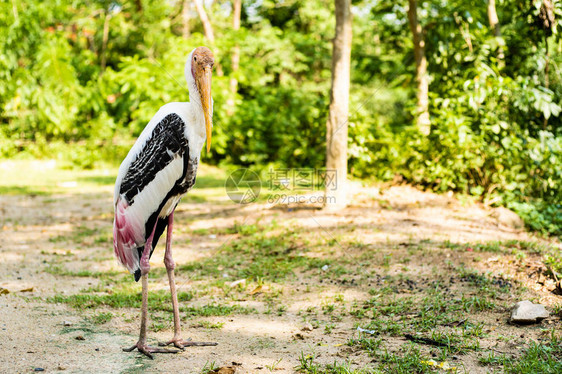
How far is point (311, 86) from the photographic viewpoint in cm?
1628

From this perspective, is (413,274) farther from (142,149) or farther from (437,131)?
(437,131)

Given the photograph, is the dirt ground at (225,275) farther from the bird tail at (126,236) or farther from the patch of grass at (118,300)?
the bird tail at (126,236)

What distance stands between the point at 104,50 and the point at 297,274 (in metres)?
12.5

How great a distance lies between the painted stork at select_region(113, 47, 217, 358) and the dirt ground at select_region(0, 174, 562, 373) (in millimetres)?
331

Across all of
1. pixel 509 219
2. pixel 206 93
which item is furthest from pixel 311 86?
pixel 206 93

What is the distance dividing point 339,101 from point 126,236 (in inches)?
158

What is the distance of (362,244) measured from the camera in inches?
218

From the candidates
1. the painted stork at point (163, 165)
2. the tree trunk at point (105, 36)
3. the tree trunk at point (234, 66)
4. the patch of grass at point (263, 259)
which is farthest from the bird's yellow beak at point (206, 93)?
the tree trunk at point (105, 36)

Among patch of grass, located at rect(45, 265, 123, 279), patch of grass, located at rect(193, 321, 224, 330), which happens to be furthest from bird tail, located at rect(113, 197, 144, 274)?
patch of grass, located at rect(45, 265, 123, 279)

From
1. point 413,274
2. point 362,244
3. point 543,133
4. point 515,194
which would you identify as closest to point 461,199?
point 515,194

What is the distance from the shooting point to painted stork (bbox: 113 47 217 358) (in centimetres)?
326

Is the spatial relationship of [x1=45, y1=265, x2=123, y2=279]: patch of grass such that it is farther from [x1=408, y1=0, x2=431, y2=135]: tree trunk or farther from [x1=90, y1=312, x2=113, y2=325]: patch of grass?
[x1=408, y1=0, x2=431, y2=135]: tree trunk

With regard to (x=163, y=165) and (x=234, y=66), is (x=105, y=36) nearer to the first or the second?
(x=234, y=66)

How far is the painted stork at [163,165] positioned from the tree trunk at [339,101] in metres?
3.62
